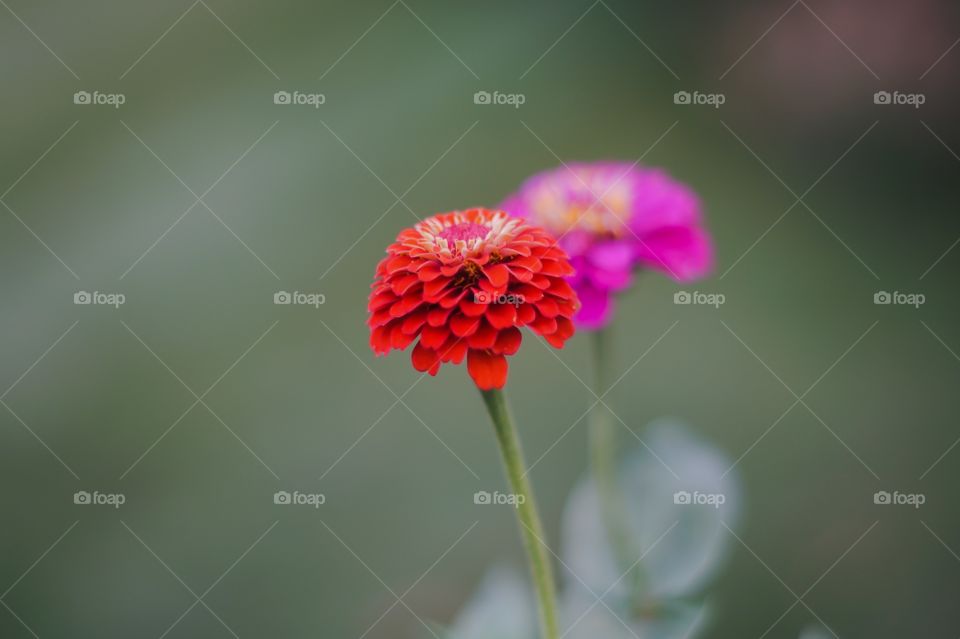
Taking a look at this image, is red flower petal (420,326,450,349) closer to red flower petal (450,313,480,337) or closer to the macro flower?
red flower petal (450,313,480,337)

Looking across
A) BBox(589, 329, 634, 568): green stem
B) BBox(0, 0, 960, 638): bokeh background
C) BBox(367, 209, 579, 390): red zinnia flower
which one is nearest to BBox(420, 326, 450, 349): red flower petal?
BBox(367, 209, 579, 390): red zinnia flower

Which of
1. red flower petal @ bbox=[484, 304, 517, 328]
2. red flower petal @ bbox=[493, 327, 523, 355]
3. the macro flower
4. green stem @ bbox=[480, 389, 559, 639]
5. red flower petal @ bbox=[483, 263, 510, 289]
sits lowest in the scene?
green stem @ bbox=[480, 389, 559, 639]

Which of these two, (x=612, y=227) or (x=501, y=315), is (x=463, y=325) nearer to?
(x=501, y=315)

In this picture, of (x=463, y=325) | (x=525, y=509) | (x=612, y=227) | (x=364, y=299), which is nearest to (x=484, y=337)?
(x=463, y=325)

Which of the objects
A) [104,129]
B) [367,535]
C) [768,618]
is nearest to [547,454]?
[367,535]

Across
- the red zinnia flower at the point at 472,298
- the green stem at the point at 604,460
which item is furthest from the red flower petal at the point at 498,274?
the green stem at the point at 604,460

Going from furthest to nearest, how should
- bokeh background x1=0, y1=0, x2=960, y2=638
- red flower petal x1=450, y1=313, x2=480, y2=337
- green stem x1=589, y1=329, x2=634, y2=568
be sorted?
bokeh background x1=0, y1=0, x2=960, y2=638
green stem x1=589, y1=329, x2=634, y2=568
red flower petal x1=450, y1=313, x2=480, y2=337

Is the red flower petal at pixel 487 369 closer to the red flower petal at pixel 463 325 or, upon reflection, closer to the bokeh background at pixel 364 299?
the red flower petal at pixel 463 325
